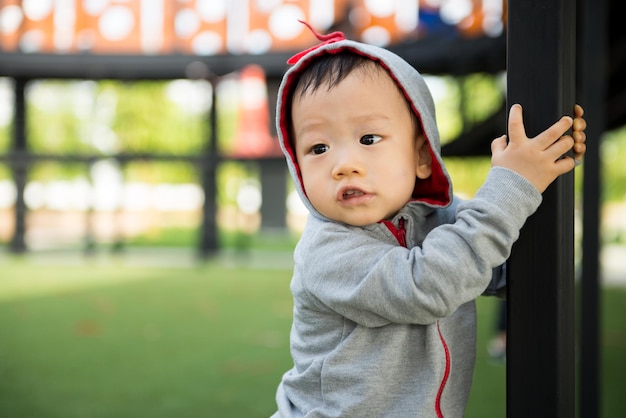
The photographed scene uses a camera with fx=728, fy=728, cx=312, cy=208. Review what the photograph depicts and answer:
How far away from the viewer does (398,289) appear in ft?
3.93

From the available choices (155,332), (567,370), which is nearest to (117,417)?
(155,332)

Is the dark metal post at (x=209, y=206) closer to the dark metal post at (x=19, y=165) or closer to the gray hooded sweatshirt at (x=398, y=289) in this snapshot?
the dark metal post at (x=19, y=165)

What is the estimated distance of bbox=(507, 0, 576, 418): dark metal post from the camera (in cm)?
113

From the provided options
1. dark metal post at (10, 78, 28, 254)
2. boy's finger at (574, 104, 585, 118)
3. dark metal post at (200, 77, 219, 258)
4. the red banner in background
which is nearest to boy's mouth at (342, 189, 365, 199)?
boy's finger at (574, 104, 585, 118)

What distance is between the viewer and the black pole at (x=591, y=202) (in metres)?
2.97

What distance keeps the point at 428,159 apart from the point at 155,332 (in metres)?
4.72

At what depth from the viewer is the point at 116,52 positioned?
13.3 metres

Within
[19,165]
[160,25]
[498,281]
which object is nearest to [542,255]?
[498,281]

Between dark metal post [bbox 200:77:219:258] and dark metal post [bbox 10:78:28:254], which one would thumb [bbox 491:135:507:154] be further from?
dark metal post [bbox 10:78:28:254]

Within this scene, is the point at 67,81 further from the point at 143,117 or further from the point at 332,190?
the point at 332,190

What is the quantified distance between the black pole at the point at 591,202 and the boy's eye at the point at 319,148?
6.46 ft

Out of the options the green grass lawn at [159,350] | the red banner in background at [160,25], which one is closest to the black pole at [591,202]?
the green grass lawn at [159,350]

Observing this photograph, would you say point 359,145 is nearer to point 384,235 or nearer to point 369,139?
point 369,139

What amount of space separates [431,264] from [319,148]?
12.5 inches
